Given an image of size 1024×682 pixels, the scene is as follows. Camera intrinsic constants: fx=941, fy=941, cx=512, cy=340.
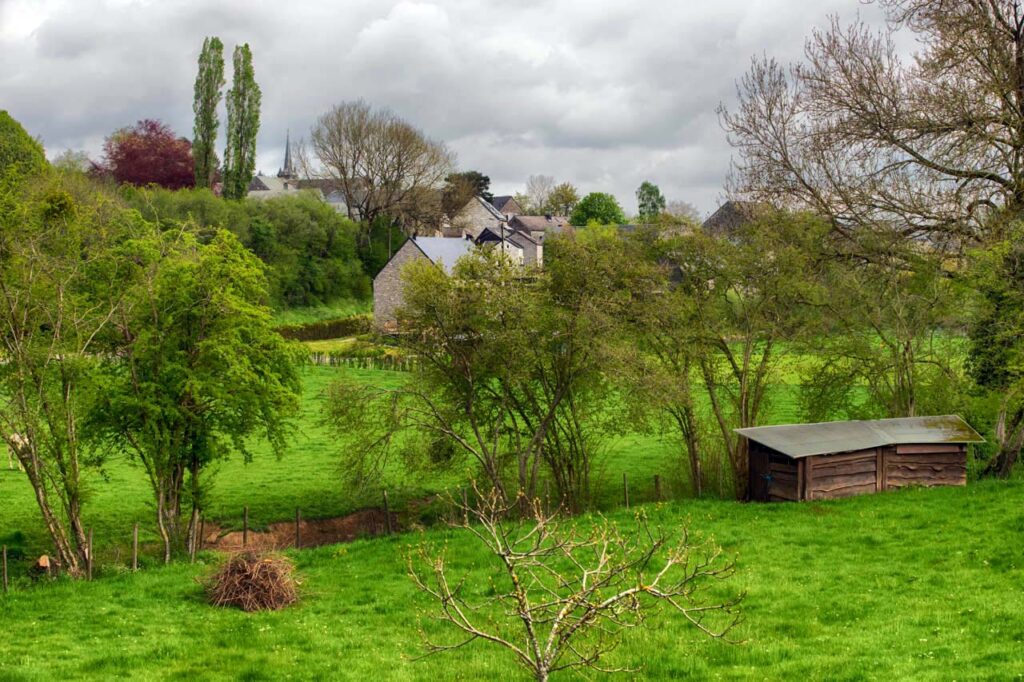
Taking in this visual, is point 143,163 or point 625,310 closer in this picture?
point 625,310

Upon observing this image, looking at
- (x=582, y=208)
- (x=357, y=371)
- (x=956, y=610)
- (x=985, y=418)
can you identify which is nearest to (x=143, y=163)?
(x=357, y=371)

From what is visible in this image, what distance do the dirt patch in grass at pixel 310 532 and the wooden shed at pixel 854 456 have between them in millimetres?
10076

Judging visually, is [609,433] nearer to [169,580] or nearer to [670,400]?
[670,400]

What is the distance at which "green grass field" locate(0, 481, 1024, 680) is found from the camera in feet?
41.7

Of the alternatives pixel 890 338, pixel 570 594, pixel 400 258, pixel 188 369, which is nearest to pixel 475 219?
pixel 400 258

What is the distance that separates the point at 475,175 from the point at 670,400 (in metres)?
108

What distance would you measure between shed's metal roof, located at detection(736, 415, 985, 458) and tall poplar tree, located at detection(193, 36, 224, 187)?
2596 inches

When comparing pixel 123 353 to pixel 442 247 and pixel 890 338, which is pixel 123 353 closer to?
pixel 890 338

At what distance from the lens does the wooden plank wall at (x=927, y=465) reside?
24.1 m

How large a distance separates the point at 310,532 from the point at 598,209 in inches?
4203

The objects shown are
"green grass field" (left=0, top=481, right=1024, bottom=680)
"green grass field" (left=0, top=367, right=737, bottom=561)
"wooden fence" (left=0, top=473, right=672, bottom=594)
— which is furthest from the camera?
"green grass field" (left=0, top=367, right=737, bottom=561)

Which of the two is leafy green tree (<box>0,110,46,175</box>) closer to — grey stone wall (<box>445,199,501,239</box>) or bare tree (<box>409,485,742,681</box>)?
bare tree (<box>409,485,742,681</box>)

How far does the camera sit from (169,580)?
60.5 feet

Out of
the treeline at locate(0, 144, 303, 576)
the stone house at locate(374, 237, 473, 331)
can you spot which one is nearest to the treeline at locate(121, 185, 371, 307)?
the stone house at locate(374, 237, 473, 331)
